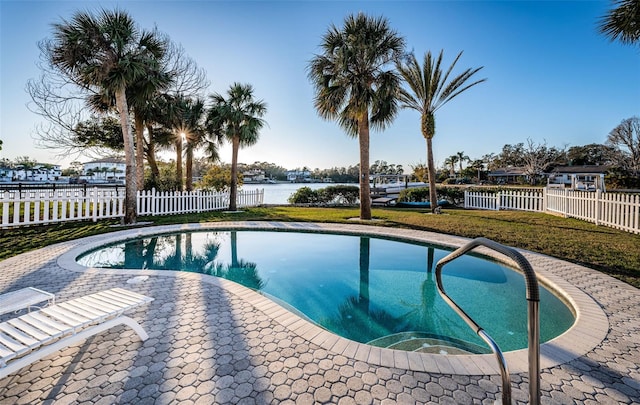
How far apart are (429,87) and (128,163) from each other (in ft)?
Result: 40.3

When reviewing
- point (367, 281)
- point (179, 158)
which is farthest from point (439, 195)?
point (179, 158)

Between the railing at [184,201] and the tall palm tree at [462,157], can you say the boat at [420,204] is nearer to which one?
the railing at [184,201]

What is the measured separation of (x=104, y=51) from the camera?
9102 mm

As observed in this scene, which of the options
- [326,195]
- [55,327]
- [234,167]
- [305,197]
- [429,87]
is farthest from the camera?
[326,195]

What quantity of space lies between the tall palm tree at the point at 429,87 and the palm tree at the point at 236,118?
7.09 m

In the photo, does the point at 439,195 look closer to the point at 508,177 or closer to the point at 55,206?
the point at 55,206

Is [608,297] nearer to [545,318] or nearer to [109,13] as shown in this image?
[545,318]

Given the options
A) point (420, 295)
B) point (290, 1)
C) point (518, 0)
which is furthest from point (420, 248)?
point (290, 1)

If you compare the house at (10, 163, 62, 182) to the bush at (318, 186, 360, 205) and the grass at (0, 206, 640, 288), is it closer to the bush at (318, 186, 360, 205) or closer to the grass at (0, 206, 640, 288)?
the bush at (318, 186, 360, 205)

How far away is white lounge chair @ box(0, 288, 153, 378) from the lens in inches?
81.0

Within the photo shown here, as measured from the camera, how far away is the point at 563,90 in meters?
15.7

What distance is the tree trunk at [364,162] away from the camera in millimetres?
10844

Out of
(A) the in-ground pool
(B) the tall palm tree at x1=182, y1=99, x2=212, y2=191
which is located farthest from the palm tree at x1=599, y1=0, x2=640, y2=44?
(B) the tall palm tree at x1=182, y1=99, x2=212, y2=191

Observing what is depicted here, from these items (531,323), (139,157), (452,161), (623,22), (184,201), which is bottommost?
(531,323)
